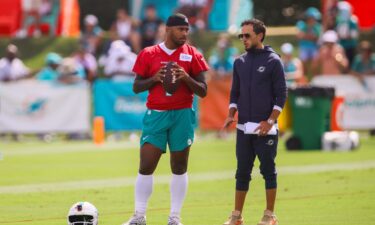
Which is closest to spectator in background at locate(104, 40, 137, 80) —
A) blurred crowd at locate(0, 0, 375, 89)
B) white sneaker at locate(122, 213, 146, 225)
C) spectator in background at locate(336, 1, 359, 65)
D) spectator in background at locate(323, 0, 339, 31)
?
blurred crowd at locate(0, 0, 375, 89)

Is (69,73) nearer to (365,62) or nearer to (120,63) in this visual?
(120,63)

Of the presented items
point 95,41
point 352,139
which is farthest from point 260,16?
point 352,139

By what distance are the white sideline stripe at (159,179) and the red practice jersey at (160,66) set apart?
198 inches

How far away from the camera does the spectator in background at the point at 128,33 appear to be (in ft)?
104

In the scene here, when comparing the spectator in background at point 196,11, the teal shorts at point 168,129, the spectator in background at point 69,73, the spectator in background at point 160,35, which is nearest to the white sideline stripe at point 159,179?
the teal shorts at point 168,129

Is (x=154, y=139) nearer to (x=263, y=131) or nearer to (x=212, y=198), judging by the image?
(x=263, y=131)

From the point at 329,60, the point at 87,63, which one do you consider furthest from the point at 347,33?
the point at 87,63

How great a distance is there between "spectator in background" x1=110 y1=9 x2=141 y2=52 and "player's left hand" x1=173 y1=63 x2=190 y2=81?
19063 millimetres

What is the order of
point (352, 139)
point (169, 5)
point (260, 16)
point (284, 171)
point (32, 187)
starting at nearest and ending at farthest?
point (32, 187) → point (284, 171) → point (352, 139) → point (169, 5) → point (260, 16)

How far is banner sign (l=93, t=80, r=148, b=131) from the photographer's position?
96.2 ft

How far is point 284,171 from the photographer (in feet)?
67.4

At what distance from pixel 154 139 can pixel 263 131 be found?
47.3 inches

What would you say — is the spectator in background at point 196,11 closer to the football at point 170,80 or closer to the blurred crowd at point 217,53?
the blurred crowd at point 217,53

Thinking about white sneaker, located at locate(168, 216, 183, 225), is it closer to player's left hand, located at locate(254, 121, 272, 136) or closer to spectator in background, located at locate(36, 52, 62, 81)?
player's left hand, located at locate(254, 121, 272, 136)
